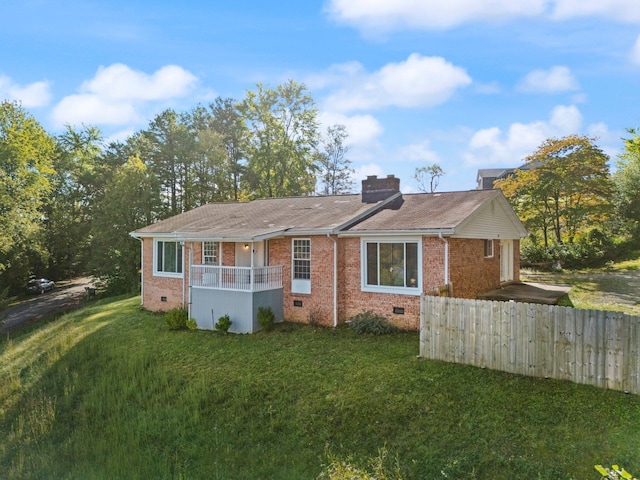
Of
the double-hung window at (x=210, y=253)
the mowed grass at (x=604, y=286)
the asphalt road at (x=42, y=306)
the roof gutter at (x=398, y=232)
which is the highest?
the roof gutter at (x=398, y=232)

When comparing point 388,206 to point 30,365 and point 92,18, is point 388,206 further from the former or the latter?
point 30,365

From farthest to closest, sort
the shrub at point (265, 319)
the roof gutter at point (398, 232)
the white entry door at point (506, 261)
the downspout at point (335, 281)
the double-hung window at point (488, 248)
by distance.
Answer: the white entry door at point (506, 261), the double-hung window at point (488, 248), the shrub at point (265, 319), the downspout at point (335, 281), the roof gutter at point (398, 232)

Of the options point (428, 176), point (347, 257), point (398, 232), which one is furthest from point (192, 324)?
point (428, 176)

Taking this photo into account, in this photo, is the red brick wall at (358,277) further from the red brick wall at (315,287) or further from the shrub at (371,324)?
the shrub at (371,324)

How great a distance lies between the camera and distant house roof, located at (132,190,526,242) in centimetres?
1281

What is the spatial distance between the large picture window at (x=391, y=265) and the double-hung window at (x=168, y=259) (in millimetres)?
8802

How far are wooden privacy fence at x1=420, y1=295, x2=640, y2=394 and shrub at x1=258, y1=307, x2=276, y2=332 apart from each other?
5.67 meters

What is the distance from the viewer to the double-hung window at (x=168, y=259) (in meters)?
17.4

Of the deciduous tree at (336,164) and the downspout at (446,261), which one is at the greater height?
the deciduous tree at (336,164)

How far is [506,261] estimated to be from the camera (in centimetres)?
1767

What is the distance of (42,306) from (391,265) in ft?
89.2

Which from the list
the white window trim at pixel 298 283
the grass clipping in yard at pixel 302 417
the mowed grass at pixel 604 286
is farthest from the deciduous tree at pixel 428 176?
the grass clipping in yard at pixel 302 417

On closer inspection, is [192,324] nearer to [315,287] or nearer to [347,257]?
[315,287]

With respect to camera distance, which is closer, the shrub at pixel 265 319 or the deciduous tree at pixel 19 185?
the shrub at pixel 265 319
